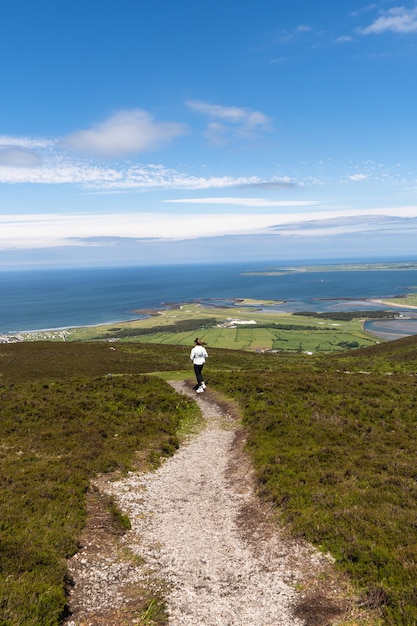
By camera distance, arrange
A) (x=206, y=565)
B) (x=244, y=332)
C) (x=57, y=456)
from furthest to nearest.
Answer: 1. (x=244, y=332)
2. (x=57, y=456)
3. (x=206, y=565)

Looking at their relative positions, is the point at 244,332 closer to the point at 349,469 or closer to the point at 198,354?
the point at 198,354

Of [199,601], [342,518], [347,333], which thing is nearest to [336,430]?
[342,518]

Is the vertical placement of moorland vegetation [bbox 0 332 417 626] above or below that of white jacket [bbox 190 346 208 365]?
below

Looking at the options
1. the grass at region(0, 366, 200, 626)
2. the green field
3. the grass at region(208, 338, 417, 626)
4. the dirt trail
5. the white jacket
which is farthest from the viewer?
the green field

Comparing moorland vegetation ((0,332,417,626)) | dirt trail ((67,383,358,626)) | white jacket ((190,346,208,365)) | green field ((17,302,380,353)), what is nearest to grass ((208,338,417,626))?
moorland vegetation ((0,332,417,626))

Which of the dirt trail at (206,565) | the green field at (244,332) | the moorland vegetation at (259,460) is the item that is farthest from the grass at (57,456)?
the green field at (244,332)

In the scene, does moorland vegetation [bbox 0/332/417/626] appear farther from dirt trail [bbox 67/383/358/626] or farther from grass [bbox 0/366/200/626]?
dirt trail [bbox 67/383/358/626]

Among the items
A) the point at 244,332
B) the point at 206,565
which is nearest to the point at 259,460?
the point at 206,565
